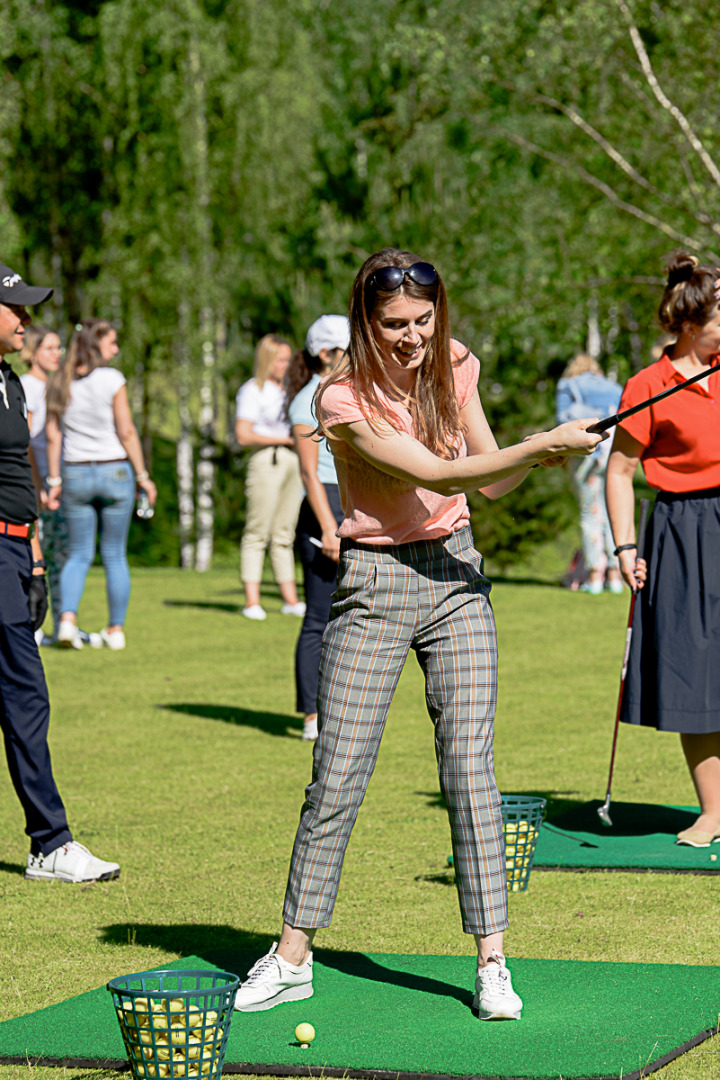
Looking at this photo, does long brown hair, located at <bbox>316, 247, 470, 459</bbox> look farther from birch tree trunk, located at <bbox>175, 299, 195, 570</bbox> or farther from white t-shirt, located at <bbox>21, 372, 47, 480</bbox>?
birch tree trunk, located at <bbox>175, 299, 195, 570</bbox>

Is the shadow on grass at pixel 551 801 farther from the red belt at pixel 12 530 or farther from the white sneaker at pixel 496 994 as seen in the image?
the white sneaker at pixel 496 994

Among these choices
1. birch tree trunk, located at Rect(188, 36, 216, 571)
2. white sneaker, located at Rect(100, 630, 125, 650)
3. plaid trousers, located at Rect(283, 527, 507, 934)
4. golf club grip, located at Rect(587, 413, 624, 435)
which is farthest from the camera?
birch tree trunk, located at Rect(188, 36, 216, 571)

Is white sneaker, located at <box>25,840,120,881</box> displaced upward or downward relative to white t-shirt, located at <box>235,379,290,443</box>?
downward

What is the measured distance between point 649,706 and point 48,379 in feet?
22.6

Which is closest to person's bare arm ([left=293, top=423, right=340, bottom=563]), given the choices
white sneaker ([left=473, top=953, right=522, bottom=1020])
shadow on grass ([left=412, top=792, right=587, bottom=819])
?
shadow on grass ([left=412, top=792, right=587, bottom=819])

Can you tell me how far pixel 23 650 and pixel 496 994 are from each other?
2333 mm

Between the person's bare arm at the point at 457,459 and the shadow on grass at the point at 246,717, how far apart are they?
4.81 meters

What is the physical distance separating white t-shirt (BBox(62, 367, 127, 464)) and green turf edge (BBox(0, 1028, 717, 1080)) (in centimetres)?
732

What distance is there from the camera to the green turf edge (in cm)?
347

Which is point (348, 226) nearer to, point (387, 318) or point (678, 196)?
point (678, 196)

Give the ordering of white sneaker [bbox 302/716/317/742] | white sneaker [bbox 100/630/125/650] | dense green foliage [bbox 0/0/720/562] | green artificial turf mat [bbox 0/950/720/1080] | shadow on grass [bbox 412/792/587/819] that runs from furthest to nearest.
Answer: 1. dense green foliage [bbox 0/0/720/562]
2. white sneaker [bbox 100/630/125/650]
3. white sneaker [bbox 302/716/317/742]
4. shadow on grass [bbox 412/792/587/819]
5. green artificial turf mat [bbox 0/950/720/1080]

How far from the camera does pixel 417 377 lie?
3.91m

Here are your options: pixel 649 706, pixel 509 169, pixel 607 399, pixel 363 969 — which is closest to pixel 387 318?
pixel 363 969

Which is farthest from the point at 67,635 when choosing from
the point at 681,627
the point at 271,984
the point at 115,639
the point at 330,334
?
the point at 271,984
